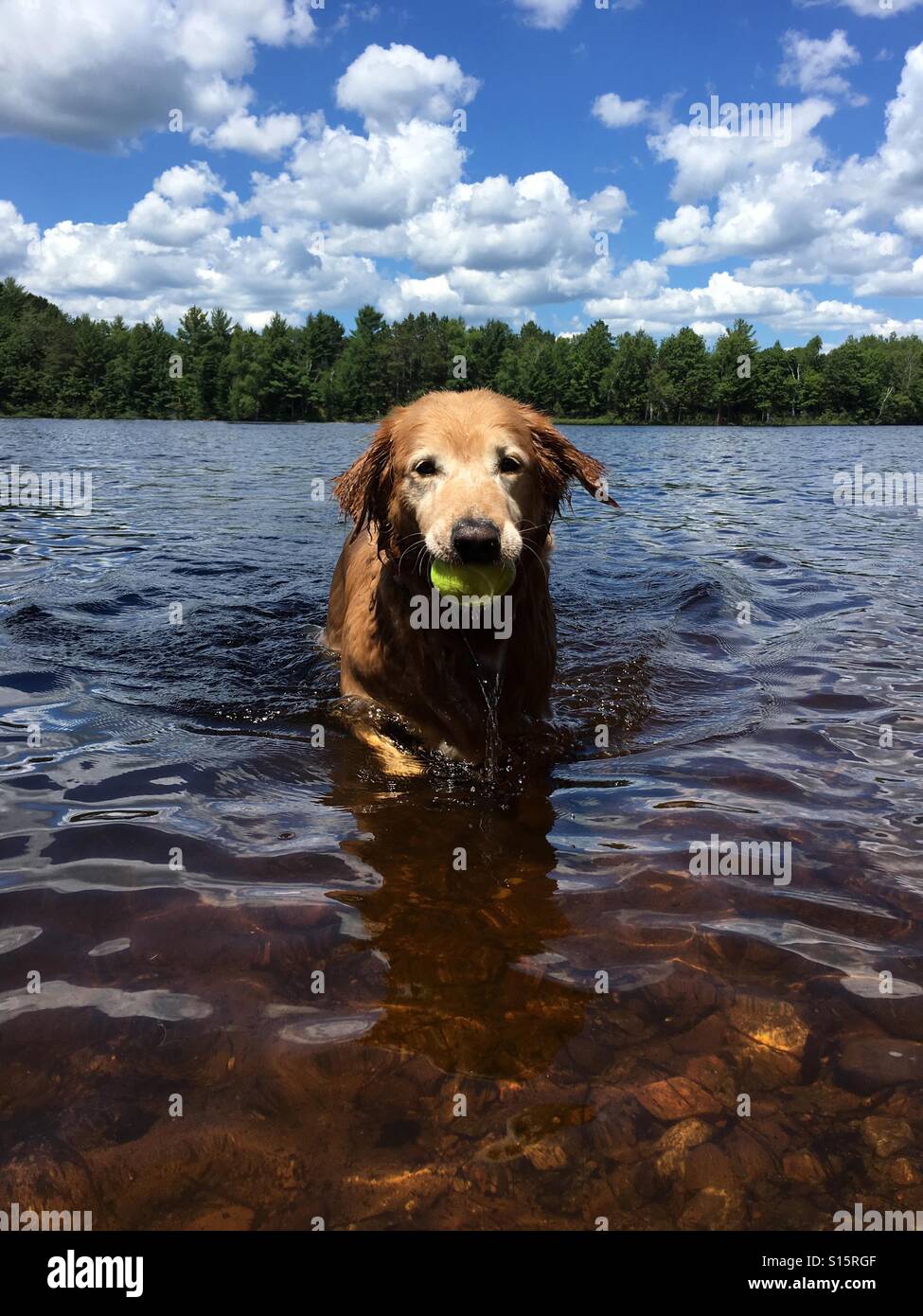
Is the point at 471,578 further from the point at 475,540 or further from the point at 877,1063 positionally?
the point at 877,1063

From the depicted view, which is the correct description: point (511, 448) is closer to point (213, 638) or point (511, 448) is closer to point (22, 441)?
point (213, 638)

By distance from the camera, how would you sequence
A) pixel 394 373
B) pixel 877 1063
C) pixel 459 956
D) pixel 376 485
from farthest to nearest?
pixel 394 373 < pixel 376 485 < pixel 459 956 < pixel 877 1063

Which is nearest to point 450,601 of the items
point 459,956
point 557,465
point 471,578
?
point 471,578

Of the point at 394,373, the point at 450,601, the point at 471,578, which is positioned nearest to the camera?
the point at 471,578

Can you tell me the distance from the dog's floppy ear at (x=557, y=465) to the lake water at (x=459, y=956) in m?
1.95

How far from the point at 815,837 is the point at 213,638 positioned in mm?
6966

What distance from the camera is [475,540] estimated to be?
480cm

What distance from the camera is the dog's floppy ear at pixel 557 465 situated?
6172 millimetres

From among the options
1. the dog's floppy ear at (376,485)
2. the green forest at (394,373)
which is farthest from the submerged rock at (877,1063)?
the green forest at (394,373)

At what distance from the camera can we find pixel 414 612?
240 inches

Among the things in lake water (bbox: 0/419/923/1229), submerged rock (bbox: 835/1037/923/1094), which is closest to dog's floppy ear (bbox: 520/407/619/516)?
lake water (bbox: 0/419/923/1229)

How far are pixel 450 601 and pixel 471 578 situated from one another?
1.91 ft

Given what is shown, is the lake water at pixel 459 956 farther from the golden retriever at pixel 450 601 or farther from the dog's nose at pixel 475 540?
the dog's nose at pixel 475 540

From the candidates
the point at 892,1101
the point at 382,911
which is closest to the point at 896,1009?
the point at 892,1101
